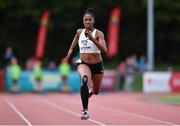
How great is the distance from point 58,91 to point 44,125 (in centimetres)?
2096

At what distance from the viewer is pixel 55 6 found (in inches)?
2207

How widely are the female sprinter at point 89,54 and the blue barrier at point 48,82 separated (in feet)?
→ 74.2

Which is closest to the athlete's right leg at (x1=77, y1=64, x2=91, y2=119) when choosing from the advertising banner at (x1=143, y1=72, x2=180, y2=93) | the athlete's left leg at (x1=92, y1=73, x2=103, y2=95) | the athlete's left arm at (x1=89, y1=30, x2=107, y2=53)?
the athlete's left leg at (x1=92, y1=73, x2=103, y2=95)

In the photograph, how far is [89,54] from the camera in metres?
12.9

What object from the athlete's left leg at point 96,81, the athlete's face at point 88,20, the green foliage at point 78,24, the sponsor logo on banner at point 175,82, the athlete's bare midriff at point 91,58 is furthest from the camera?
the green foliage at point 78,24

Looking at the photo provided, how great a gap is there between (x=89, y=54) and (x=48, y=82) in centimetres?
2324

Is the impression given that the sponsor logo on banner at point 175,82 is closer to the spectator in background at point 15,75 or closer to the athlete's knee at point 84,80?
the spectator in background at point 15,75

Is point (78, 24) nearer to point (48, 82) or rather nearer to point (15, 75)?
point (48, 82)

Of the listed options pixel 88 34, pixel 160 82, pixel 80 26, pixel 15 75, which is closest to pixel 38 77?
pixel 15 75

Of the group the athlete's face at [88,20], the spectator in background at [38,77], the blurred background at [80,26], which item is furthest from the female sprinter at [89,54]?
the blurred background at [80,26]

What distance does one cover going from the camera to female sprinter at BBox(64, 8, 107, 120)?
12.6 meters

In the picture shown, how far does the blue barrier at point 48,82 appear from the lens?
117 feet

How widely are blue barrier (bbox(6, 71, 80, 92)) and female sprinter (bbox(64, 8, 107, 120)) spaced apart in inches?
891

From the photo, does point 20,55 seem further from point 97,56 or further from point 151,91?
point 97,56
